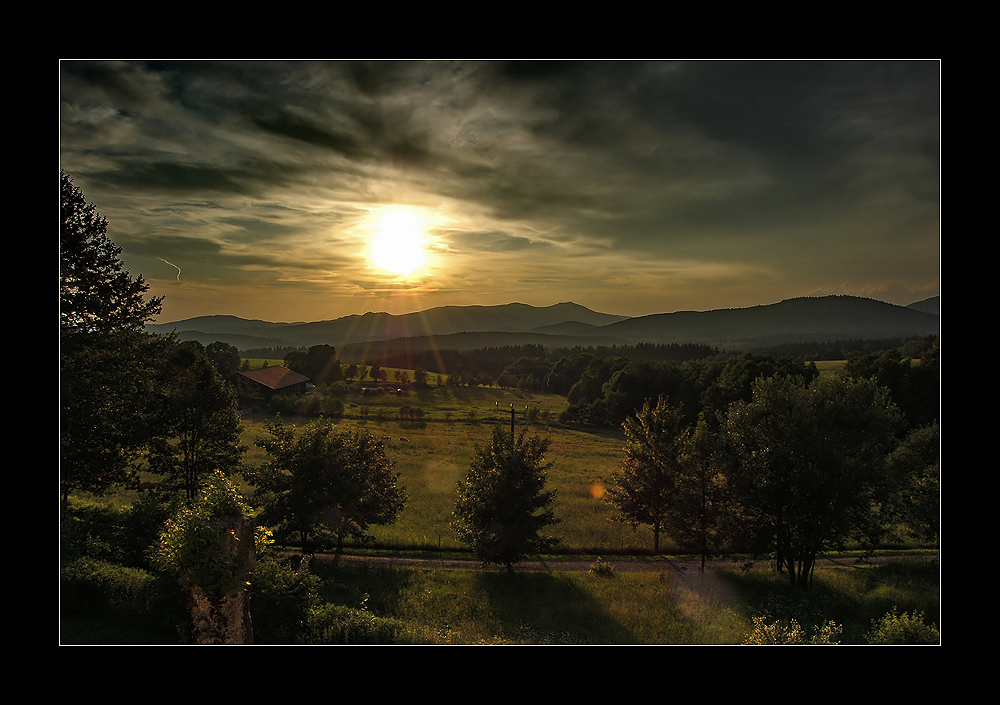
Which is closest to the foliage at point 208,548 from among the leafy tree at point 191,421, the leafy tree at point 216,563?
the leafy tree at point 216,563

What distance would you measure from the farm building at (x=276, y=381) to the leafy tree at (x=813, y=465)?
61.8 m

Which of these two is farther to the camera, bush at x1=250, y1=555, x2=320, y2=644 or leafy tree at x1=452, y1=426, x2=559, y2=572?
leafy tree at x1=452, y1=426, x2=559, y2=572

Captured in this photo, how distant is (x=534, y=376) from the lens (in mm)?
105250

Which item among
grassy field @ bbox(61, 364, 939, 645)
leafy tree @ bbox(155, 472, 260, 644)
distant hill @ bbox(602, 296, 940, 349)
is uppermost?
distant hill @ bbox(602, 296, 940, 349)

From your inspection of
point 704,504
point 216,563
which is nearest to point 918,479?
point 704,504

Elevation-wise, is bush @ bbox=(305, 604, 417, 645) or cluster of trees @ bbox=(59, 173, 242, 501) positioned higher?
cluster of trees @ bbox=(59, 173, 242, 501)

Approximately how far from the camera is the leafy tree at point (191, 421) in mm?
19219

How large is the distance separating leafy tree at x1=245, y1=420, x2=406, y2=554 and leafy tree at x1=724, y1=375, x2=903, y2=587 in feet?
52.7

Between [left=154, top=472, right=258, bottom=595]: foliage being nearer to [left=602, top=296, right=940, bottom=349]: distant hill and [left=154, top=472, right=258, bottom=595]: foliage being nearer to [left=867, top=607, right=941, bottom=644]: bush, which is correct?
[left=867, top=607, right=941, bottom=644]: bush

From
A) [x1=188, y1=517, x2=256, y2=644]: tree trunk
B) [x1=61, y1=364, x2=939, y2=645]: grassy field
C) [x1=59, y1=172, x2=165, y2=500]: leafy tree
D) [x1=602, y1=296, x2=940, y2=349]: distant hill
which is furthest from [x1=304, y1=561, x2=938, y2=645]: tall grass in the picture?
[x1=602, y1=296, x2=940, y2=349]: distant hill

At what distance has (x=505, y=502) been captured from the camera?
17297mm

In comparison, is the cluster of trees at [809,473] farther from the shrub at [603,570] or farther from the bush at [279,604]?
the bush at [279,604]

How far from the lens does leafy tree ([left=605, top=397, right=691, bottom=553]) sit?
70.1ft

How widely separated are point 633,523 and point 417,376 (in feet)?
250
